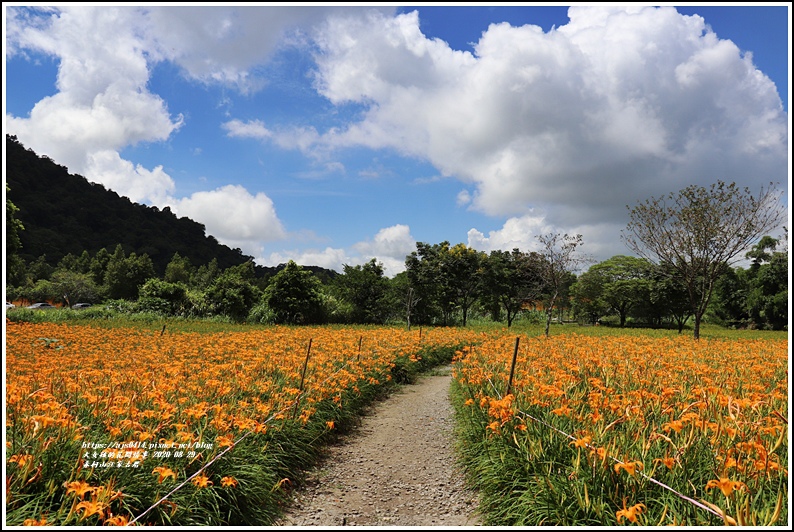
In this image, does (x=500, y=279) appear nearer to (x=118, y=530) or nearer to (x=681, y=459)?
(x=681, y=459)

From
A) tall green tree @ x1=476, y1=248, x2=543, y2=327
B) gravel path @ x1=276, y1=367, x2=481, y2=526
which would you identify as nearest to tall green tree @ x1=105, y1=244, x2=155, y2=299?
tall green tree @ x1=476, y1=248, x2=543, y2=327

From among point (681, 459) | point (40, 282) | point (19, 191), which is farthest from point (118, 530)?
point (40, 282)

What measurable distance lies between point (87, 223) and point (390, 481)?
60.3 metres

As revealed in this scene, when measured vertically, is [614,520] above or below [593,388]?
below

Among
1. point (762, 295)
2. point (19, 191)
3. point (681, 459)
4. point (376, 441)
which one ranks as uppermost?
point (19, 191)

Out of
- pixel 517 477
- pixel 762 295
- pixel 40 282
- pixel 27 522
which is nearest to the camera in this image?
pixel 27 522

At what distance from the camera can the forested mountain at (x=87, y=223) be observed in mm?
Answer: 37812

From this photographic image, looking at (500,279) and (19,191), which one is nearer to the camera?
(500,279)

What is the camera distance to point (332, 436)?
5.62m

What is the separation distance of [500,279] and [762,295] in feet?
66.2

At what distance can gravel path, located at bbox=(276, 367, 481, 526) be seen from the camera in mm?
3703

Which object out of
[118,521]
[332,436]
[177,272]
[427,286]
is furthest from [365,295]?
[177,272]

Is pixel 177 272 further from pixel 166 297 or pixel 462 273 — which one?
pixel 462 273

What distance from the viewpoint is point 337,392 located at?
21.1ft
